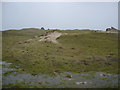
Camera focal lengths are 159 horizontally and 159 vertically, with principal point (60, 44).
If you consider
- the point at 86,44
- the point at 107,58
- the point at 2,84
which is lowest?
the point at 2,84

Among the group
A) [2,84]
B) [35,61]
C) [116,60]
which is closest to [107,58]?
[116,60]

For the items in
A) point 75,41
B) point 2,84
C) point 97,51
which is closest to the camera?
point 2,84

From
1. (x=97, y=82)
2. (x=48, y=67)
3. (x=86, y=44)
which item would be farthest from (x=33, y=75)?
(x=86, y=44)

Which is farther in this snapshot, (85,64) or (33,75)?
(85,64)

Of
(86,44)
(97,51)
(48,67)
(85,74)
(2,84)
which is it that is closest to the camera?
(2,84)

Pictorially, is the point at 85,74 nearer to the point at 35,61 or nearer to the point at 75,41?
the point at 35,61

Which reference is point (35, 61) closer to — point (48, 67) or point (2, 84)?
point (48, 67)

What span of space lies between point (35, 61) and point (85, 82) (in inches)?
694

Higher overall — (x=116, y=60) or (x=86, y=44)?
(x=86, y=44)

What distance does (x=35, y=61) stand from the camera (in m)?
40.5

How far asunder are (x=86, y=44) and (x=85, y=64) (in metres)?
20.8

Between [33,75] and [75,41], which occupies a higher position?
[75,41]

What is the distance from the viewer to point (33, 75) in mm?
30516

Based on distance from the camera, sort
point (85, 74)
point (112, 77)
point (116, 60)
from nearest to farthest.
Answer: point (112, 77) → point (85, 74) → point (116, 60)
